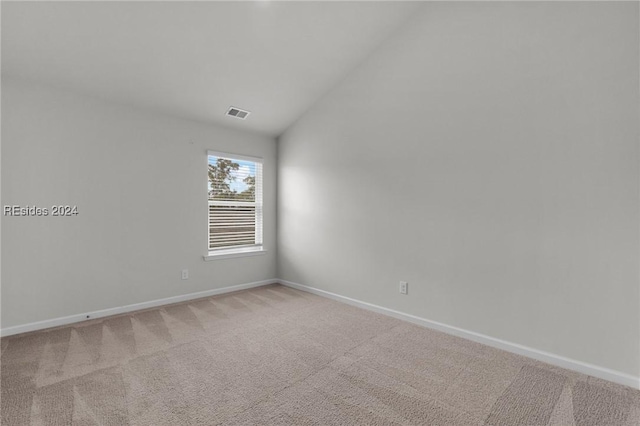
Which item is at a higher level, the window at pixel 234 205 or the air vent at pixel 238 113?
the air vent at pixel 238 113

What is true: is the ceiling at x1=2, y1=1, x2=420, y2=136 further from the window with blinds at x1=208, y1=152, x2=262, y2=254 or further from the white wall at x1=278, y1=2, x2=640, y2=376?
the window with blinds at x1=208, y1=152, x2=262, y2=254

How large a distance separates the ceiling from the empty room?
2 centimetres

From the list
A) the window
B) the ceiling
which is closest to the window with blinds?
the window

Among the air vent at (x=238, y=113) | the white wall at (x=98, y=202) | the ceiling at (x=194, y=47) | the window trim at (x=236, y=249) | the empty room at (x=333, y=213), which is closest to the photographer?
the empty room at (x=333, y=213)

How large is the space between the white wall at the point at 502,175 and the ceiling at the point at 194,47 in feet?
1.52

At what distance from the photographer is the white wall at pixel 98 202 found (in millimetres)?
2881

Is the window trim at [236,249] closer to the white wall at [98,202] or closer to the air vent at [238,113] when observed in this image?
the white wall at [98,202]

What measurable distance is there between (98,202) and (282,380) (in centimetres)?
271

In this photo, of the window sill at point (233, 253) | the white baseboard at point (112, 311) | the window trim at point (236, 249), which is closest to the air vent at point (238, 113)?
the window trim at point (236, 249)

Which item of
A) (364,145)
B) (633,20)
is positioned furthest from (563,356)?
(364,145)

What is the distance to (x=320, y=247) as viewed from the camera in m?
4.21

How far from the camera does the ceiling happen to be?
2.49m

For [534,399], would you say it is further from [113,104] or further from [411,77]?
[113,104]

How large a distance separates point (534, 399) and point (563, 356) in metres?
0.65
